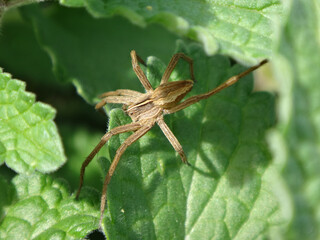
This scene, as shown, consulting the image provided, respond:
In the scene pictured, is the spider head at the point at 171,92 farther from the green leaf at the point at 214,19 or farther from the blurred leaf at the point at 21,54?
the blurred leaf at the point at 21,54

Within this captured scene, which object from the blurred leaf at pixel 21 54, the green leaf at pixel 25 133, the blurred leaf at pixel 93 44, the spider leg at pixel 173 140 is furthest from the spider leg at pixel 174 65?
the blurred leaf at pixel 21 54

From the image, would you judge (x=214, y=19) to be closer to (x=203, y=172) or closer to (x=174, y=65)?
(x=174, y=65)

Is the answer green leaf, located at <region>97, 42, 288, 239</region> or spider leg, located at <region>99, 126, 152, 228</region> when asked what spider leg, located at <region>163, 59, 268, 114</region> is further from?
spider leg, located at <region>99, 126, 152, 228</region>

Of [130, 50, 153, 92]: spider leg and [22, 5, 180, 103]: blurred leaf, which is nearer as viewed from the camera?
[130, 50, 153, 92]: spider leg

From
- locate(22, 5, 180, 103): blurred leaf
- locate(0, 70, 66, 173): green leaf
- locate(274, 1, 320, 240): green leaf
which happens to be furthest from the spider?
locate(274, 1, 320, 240): green leaf

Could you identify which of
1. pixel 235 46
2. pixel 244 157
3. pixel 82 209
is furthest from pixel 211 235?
pixel 235 46

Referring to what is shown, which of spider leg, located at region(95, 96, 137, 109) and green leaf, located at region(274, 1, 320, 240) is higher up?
green leaf, located at region(274, 1, 320, 240)

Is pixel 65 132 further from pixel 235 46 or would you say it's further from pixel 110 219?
pixel 235 46
